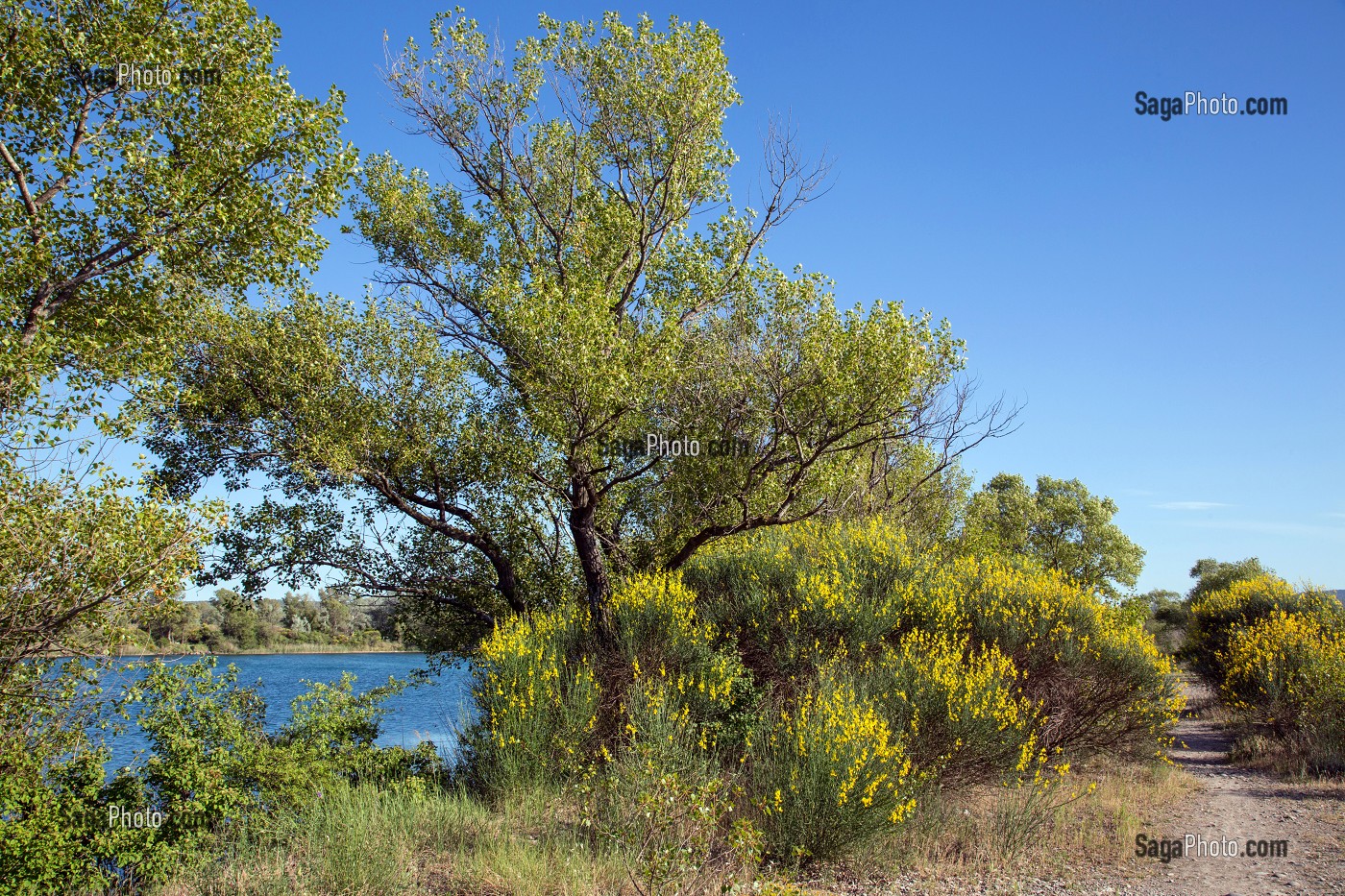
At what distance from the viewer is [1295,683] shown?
13.5 m

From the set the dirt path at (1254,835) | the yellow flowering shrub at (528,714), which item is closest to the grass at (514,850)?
the yellow flowering shrub at (528,714)

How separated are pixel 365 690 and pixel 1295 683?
54.8 ft

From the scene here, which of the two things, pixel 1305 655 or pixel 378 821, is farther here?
pixel 1305 655

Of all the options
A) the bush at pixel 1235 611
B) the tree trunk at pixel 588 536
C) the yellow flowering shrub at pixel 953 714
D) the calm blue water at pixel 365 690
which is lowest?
the calm blue water at pixel 365 690

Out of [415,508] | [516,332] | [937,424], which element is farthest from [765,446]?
[415,508]

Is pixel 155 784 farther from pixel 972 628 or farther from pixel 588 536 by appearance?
pixel 972 628

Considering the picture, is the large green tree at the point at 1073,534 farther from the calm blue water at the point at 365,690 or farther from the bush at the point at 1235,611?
the calm blue water at the point at 365,690

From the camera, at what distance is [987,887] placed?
743cm

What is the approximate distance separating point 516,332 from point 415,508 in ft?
15.3

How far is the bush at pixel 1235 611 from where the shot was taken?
1741 centimetres

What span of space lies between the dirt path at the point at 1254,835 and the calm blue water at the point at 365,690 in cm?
835

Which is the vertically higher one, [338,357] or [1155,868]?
[338,357]

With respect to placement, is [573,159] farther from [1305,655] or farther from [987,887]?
[1305,655]

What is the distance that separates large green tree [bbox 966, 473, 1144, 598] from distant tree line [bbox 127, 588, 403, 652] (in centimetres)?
2846
